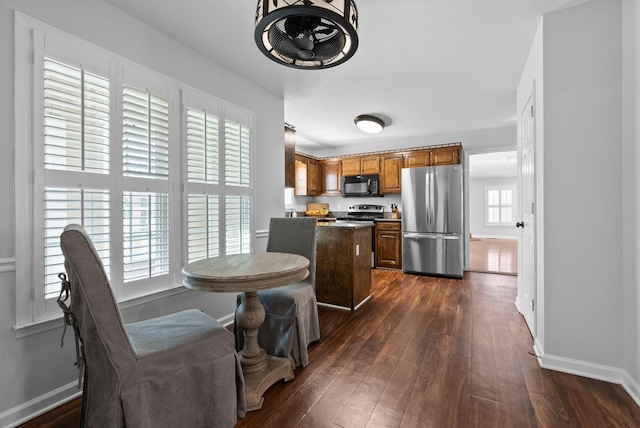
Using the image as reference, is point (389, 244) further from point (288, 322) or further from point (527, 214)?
point (288, 322)

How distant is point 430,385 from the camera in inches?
70.1

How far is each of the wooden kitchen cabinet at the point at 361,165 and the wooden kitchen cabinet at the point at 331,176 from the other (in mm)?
146

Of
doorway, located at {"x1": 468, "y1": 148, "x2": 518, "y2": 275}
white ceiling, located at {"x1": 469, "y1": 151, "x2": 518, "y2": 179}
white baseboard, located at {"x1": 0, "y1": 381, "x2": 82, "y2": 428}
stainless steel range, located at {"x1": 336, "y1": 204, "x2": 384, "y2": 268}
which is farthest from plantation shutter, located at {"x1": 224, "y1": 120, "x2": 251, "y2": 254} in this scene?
doorway, located at {"x1": 468, "y1": 148, "x2": 518, "y2": 275}

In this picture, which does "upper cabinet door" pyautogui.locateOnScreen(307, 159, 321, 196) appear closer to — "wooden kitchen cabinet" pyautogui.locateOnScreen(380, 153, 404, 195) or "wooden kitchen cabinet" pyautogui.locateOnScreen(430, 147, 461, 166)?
"wooden kitchen cabinet" pyautogui.locateOnScreen(380, 153, 404, 195)

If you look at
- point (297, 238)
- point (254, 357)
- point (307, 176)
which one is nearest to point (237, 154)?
point (297, 238)

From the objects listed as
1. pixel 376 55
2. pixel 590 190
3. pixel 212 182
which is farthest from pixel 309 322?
pixel 376 55

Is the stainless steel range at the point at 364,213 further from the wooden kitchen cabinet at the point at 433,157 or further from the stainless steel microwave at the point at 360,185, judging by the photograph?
the wooden kitchen cabinet at the point at 433,157

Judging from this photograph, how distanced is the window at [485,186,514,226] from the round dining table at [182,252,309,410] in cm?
1103

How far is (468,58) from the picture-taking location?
2.58 meters

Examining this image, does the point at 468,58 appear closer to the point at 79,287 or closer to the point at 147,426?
the point at 79,287

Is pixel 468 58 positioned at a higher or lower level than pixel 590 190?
higher

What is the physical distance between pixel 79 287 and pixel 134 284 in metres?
1.06

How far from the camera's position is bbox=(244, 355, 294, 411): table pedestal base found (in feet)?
5.22

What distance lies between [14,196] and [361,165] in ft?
16.0
